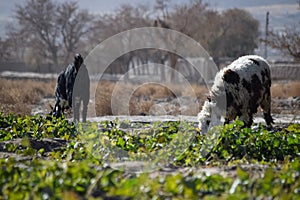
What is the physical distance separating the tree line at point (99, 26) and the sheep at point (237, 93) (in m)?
53.8

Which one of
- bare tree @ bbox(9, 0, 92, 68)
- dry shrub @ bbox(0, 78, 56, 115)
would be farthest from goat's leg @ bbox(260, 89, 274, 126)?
bare tree @ bbox(9, 0, 92, 68)

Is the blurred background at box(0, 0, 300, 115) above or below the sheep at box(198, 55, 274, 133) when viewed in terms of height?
above

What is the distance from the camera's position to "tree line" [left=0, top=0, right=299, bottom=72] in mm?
69875

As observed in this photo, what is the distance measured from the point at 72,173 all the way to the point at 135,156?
8.12 feet

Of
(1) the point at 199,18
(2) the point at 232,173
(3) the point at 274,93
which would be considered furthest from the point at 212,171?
(1) the point at 199,18

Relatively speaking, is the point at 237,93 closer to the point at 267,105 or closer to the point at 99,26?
the point at 267,105

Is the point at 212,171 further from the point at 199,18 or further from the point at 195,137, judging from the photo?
the point at 199,18

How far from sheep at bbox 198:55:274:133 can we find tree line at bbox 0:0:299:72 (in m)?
53.8

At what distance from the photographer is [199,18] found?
218ft

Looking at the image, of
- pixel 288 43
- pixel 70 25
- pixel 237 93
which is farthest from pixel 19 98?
pixel 70 25

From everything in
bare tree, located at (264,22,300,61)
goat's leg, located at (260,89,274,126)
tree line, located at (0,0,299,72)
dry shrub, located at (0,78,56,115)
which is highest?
tree line, located at (0,0,299,72)

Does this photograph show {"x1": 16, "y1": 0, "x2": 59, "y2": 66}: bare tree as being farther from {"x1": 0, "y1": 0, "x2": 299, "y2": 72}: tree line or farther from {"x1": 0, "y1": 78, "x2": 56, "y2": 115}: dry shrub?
{"x1": 0, "y1": 78, "x2": 56, "y2": 115}: dry shrub

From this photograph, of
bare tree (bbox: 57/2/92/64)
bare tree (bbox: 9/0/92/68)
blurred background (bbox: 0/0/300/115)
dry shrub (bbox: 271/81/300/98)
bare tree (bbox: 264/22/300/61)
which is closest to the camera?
bare tree (bbox: 264/22/300/61)

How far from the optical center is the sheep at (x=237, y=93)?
35.3ft
